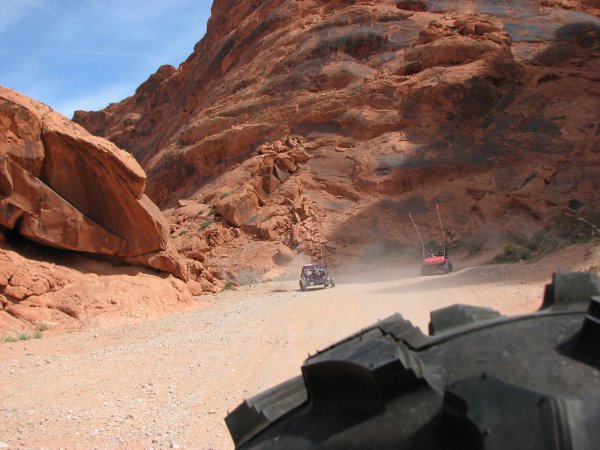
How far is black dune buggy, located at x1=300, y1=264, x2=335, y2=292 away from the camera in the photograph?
2003 cm

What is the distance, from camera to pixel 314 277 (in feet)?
66.9

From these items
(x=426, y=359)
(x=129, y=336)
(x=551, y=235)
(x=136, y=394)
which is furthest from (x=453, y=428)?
(x=551, y=235)

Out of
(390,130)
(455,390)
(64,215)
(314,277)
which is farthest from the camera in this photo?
(390,130)

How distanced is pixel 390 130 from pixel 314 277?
16.4m

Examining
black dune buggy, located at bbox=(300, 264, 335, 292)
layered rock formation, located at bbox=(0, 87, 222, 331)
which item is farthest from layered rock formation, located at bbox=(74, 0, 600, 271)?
layered rock formation, located at bbox=(0, 87, 222, 331)

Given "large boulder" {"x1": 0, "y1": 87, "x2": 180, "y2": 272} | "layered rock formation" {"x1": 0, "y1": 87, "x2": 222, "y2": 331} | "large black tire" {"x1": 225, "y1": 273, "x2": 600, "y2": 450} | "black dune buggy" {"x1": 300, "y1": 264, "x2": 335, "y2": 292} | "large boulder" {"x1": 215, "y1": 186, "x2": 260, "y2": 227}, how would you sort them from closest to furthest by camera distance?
"large black tire" {"x1": 225, "y1": 273, "x2": 600, "y2": 450}, "layered rock formation" {"x1": 0, "y1": 87, "x2": 222, "y2": 331}, "large boulder" {"x1": 0, "y1": 87, "x2": 180, "y2": 272}, "black dune buggy" {"x1": 300, "y1": 264, "x2": 335, "y2": 292}, "large boulder" {"x1": 215, "y1": 186, "x2": 260, "y2": 227}

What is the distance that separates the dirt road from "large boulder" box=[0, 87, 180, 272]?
3.52 m

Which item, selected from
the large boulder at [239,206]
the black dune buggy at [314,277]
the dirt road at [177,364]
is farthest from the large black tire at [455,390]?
the large boulder at [239,206]

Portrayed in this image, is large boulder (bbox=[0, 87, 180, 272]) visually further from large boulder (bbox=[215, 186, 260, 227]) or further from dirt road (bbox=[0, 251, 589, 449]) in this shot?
large boulder (bbox=[215, 186, 260, 227])

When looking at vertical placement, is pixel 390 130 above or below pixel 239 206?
above

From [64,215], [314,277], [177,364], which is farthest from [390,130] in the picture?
[177,364]

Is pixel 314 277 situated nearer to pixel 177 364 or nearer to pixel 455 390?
pixel 177 364

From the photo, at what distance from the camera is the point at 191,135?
1618 inches

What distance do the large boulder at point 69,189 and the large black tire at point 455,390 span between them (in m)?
13.6
